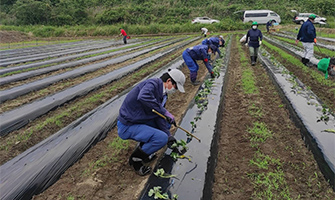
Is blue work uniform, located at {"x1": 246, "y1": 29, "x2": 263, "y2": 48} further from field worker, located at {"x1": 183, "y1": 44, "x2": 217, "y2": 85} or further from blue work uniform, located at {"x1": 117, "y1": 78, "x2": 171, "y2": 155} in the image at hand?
blue work uniform, located at {"x1": 117, "y1": 78, "x2": 171, "y2": 155}

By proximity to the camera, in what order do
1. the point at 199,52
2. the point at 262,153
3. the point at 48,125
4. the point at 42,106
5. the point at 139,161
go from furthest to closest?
the point at 199,52
the point at 42,106
the point at 48,125
the point at 262,153
the point at 139,161

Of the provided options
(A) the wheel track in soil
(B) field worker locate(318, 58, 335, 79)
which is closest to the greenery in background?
(A) the wheel track in soil

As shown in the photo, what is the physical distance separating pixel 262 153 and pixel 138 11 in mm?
37926

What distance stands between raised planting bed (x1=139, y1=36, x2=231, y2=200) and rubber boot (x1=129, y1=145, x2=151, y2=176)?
143 millimetres

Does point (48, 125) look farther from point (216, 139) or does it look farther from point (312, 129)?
point (312, 129)

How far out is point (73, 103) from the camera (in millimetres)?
6746

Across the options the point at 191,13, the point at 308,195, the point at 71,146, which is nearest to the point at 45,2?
the point at 191,13

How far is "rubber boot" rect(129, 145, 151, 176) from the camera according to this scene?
11.1ft

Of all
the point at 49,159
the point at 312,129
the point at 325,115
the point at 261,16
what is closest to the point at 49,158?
the point at 49,159

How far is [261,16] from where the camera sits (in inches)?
1208

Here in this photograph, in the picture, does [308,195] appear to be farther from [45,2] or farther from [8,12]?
[8,12]

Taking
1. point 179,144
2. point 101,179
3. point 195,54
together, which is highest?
point 195,54

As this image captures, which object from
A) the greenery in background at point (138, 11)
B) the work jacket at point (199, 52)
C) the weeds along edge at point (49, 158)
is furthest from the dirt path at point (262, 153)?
the greenery in background at point (138, 11)

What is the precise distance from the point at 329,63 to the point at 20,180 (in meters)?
6.03
